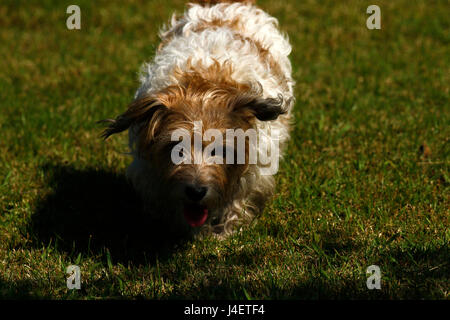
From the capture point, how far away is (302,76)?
7.23 m

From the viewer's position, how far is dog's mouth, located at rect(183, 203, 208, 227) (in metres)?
3.88

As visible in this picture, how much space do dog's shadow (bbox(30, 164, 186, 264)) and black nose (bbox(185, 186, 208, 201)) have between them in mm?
647

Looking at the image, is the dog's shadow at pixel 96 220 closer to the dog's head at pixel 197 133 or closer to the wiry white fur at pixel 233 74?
the wiry white fur at pixel 233 74

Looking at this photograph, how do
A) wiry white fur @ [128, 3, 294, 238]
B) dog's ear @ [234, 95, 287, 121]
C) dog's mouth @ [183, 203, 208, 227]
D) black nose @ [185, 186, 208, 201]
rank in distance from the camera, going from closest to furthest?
black nose @ [185, 186, 208, 201] < dog's ear @ [234, 95, 287, 121] < dog's mouth @ [183, 203, 208, 227] < wiry white fur @ [128, 3, 294, 238]

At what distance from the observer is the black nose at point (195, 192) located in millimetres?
3564

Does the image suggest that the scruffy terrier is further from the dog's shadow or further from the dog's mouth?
the dog's shadow

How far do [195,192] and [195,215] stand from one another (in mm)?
369

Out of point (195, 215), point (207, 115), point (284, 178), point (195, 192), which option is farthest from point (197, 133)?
point (284, 178)

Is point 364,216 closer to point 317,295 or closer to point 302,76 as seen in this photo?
point 317,295

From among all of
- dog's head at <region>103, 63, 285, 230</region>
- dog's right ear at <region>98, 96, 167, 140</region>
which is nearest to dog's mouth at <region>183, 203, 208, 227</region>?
dog's head at <region>103, 63, 285, 230</region>

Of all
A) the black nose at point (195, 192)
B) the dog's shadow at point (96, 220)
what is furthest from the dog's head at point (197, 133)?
the dog's shadow at point (96, 220)

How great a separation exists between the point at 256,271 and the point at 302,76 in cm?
397

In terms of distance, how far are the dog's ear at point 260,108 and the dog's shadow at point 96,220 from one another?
113cm

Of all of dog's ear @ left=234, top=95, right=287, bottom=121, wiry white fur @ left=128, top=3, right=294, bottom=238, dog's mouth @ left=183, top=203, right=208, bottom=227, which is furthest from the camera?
wiry white fur @ left=128, top=3, right=294, bottom=238
